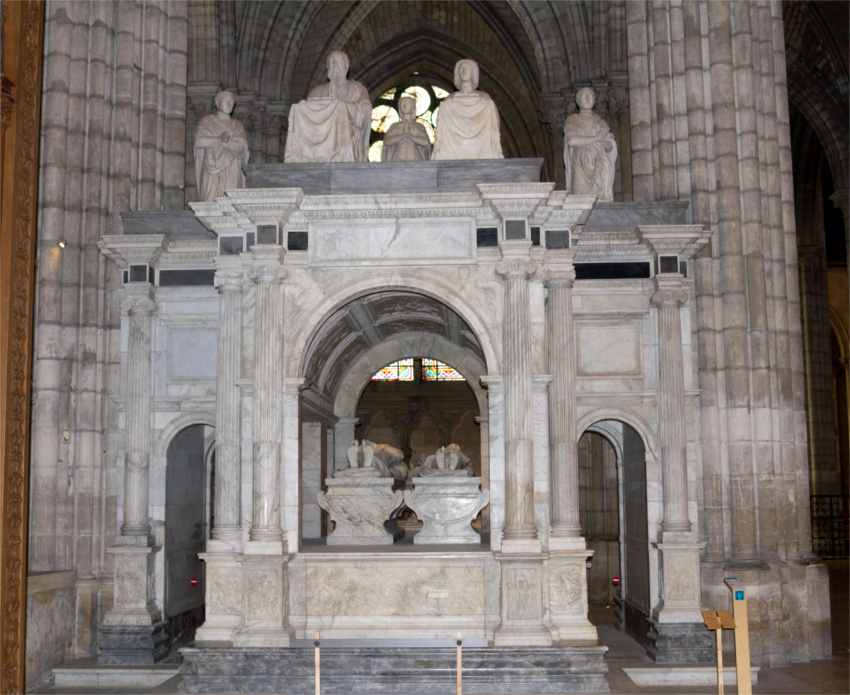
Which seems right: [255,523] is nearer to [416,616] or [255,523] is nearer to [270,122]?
[416,616]

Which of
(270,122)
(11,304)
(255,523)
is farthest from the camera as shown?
(270,122)

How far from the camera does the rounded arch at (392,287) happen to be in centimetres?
1204

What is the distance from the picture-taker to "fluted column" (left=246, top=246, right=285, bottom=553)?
38.3 feet

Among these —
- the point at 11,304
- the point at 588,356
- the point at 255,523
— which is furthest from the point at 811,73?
the point at 11,304

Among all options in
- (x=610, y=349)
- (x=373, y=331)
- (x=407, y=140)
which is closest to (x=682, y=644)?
(x=610, y=349)

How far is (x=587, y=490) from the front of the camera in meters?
20.0

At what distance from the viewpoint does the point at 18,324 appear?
9680 mm

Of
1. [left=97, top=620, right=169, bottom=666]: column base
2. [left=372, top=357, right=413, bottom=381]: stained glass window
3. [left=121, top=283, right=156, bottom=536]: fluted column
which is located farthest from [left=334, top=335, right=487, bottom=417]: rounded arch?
[left=372, top=357, right=413, bottom=381]: stained glass window

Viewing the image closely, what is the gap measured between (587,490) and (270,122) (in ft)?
37.8

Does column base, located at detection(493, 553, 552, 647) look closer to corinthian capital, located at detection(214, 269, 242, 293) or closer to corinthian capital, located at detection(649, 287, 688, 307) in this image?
corinthian capital, located at detection(649, 287, 688, 307)

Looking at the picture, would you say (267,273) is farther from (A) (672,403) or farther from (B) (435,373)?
(B) (435,373)

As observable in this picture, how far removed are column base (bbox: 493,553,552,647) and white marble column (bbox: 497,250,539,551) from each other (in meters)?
0.22

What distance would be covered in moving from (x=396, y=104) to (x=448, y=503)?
21.0m

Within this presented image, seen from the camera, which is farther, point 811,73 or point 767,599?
point 811,73
